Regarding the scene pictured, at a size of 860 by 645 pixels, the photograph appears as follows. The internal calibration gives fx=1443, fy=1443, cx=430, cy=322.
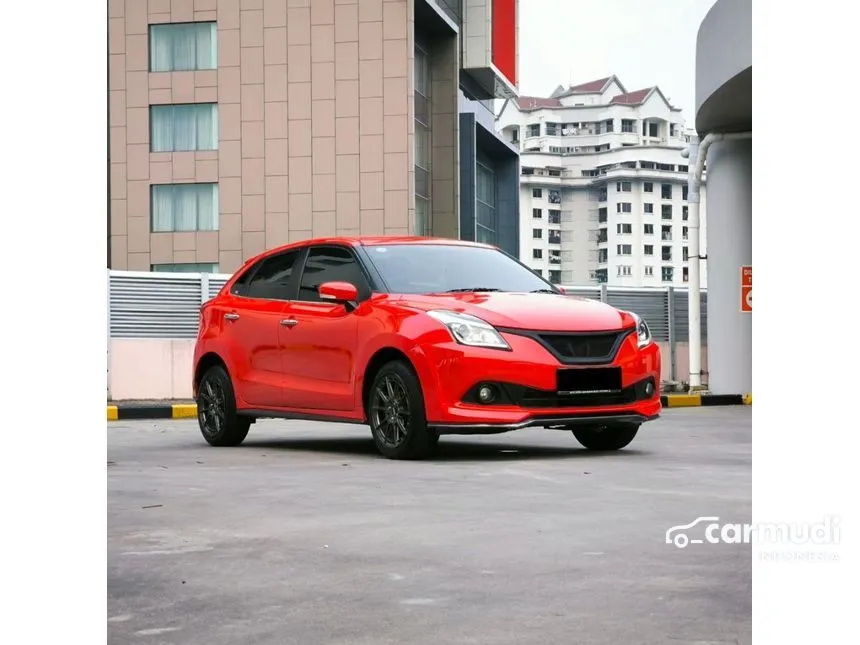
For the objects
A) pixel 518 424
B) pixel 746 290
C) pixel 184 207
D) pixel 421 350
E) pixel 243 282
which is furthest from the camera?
pixel 184 207

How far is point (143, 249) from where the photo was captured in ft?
161

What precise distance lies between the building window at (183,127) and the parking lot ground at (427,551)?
39.4 meters

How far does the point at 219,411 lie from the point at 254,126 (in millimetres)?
37307

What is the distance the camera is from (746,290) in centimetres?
2023

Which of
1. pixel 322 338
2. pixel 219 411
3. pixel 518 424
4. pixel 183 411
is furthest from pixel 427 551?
pixel 183 411

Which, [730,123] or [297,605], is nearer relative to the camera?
[297,605]

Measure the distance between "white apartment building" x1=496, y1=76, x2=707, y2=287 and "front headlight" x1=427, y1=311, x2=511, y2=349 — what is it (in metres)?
153

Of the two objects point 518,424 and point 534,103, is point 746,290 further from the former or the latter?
point 534,103

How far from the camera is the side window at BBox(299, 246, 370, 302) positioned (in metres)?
10.4
